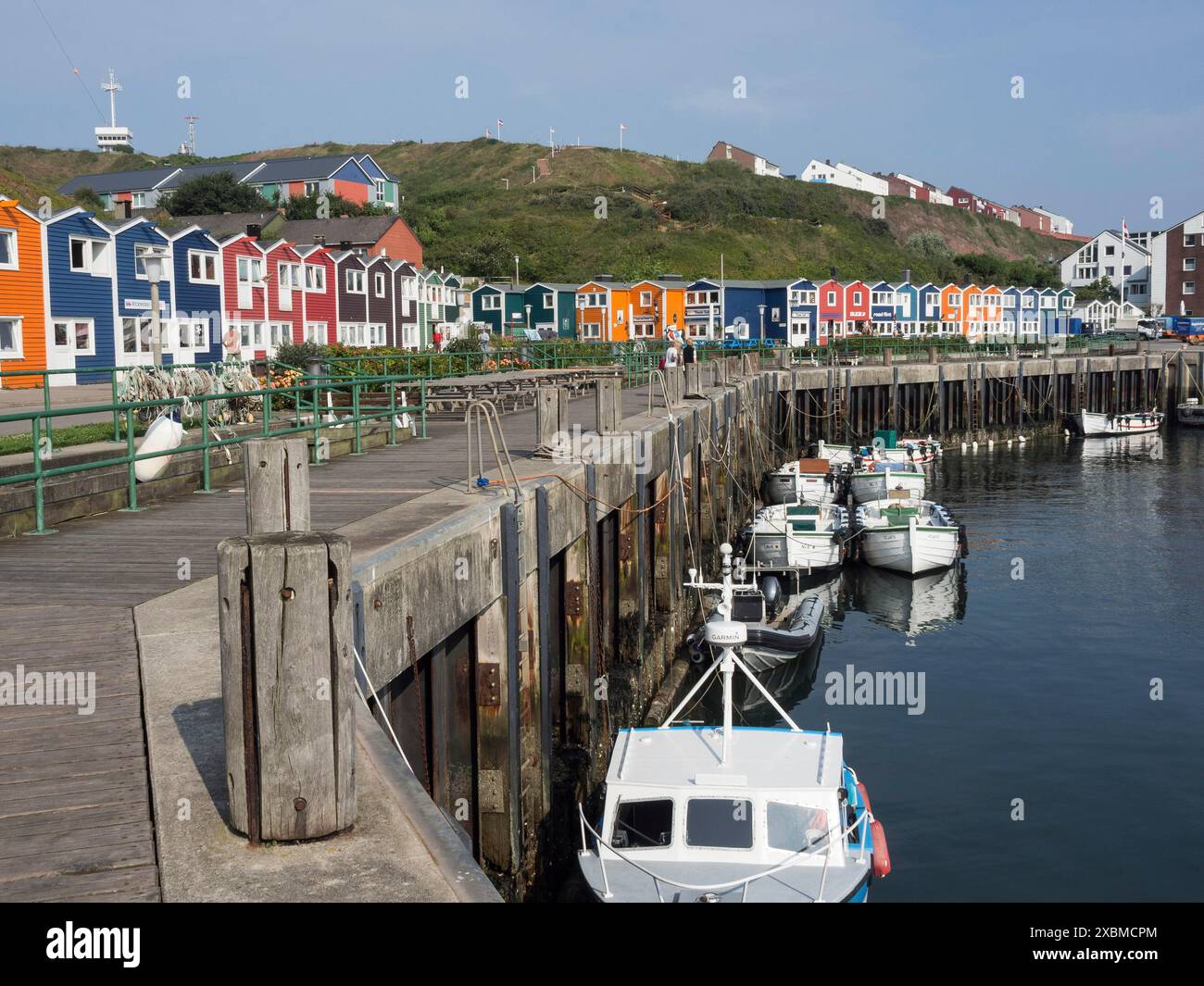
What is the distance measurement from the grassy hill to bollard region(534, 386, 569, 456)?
333ft

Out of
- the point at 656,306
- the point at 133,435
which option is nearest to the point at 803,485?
the point at 133,435

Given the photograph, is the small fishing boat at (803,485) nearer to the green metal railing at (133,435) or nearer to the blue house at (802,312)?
the green metal railing at (133,435)

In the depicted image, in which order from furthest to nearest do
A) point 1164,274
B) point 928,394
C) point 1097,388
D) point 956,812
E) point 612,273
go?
point 612,273
point 1164,274
point 1097,388
point 928,394
point 956,812

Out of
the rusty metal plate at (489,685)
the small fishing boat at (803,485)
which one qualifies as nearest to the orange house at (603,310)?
the small fishing boat at (803,485)

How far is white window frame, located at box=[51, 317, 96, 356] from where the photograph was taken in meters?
45.2

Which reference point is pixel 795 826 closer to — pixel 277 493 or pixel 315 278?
pixel 277 493

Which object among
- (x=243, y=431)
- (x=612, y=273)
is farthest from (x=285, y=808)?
(x=612, y=273)

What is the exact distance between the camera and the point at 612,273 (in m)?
133

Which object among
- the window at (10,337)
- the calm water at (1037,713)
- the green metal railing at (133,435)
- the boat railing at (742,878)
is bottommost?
the calm water at (1037,713)

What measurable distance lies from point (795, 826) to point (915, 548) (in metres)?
20.4

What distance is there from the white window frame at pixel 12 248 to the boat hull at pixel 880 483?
29202 millimetres

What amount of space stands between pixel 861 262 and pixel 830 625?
134m

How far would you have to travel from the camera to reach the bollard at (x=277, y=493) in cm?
573

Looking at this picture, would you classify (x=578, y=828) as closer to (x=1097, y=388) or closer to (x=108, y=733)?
(x=108, y=733)
